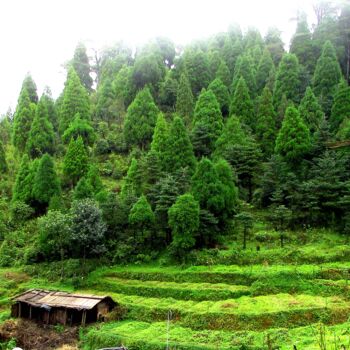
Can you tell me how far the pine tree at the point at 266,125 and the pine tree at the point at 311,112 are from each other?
114 inches

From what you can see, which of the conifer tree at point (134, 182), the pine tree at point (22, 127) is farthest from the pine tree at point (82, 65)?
the conifer tree at point (134, 182)

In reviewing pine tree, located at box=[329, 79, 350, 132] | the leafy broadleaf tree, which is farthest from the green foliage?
pine tree, located at box=[329, 79, 350, 132]

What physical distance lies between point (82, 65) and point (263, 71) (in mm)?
26869

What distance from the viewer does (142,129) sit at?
45.5 metres

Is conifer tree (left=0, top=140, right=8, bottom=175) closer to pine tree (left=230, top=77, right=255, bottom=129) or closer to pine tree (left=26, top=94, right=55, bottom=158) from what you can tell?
pine tree (left=26, top=94, right=55, bottom=158)

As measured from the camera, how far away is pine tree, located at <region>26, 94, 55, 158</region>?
45.3m

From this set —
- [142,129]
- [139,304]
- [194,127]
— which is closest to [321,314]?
[139,304]

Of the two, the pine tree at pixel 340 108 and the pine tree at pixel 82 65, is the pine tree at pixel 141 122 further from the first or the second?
the pine tree at pixel 82 65

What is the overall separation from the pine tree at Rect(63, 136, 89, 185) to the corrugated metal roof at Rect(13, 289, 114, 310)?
15207 millimetres

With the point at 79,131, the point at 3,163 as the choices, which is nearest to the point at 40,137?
the point at 79,131

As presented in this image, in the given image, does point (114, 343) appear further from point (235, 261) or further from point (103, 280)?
point (235, 261)

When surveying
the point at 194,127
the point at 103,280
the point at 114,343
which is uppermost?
the point at 194,127

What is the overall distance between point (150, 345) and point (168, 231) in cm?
1262

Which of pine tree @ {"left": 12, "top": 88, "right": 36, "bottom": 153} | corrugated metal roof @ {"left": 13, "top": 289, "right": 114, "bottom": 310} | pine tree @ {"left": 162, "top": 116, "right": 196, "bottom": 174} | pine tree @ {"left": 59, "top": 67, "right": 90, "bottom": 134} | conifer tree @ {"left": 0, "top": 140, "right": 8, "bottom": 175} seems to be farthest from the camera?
pine tree @ {"left": 59, "top": 67, "right": 90, "bottom": 134}
